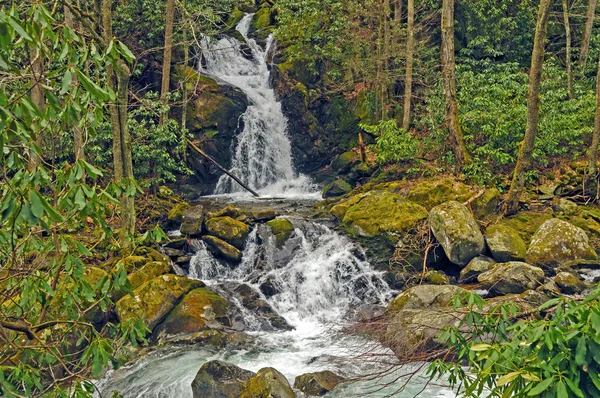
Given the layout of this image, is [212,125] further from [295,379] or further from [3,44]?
[3,44]

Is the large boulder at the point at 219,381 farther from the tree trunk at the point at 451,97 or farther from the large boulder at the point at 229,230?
the tree trunk at the point at 451,97

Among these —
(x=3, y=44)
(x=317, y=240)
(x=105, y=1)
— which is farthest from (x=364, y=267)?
(x=3, y=44)

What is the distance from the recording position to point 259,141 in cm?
2116

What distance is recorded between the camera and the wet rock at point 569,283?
31.4ft

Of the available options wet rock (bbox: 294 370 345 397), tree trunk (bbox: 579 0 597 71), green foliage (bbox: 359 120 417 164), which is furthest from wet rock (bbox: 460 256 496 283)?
tree trunk (bbox: 579 0 597 71)

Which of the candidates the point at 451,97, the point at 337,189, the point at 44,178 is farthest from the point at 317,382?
the point at 337,189

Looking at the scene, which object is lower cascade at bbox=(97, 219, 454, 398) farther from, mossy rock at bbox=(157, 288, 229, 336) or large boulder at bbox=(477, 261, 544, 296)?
large boulder at bbox=(477, 261, 544, 296)

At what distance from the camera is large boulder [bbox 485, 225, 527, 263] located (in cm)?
1128

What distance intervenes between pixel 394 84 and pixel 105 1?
1469cm

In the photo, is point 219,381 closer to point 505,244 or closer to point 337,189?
point 505,244

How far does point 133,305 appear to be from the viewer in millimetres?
9797

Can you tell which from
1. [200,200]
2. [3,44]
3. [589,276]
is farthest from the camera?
[200,200]

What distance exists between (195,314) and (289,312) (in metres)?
2.33

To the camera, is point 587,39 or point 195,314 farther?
point 587,39
